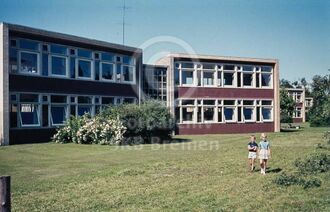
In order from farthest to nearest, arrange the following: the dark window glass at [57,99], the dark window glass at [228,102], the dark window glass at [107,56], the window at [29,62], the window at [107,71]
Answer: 1. the dark window glass at [228,102]
2. the window at [107,71]
3. the dark window glass at [107,56]
4. the dark window glass at [57,99]
5. the window at [29,62]

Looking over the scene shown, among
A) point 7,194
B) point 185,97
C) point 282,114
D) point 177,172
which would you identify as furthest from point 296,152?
point 282,114

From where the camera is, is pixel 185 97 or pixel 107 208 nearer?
pixel 107 208

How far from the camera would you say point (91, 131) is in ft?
80.6

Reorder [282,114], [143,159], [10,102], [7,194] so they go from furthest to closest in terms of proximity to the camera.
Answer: [282,114] < [10,102] < [143,159] < [7,194]

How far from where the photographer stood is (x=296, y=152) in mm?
19141

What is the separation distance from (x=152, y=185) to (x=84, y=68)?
68.7ft

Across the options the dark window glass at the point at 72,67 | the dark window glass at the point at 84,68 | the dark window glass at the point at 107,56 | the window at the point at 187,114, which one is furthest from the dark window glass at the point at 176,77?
the dark window glass at the point at 72,67

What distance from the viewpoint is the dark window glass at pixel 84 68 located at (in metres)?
29.9

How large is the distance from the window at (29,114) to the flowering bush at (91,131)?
1.82 meters

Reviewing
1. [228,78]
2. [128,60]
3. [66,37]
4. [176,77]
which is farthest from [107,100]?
[228,78]

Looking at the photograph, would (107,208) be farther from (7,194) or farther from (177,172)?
(177,172)

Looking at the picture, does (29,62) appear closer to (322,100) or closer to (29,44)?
(29,44)

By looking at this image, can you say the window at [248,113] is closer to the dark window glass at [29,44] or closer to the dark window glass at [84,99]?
the dark window glass at [84,99]

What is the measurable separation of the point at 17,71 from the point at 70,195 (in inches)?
700
